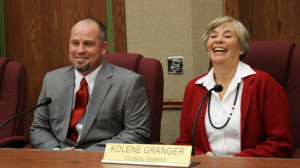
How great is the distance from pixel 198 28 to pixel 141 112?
118 cm

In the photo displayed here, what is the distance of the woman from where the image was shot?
8.01ft

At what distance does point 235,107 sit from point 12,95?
1.47 metres

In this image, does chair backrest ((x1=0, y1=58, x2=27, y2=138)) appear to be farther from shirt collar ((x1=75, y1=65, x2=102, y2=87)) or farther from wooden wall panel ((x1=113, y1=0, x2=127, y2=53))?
wooden wall panel ((x1=113, y1=0, x2=127, y2=53))

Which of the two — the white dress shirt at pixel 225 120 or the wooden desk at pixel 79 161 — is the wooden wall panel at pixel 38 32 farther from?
the wooden desk at pixel 79 161

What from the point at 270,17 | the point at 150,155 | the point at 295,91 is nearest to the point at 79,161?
the point at 150,155

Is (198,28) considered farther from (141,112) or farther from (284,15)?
(141,112)

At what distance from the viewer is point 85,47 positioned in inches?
113

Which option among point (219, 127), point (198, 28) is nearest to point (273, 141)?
point (219, 127)

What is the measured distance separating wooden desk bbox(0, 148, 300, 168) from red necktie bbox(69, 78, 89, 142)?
2.25 feet

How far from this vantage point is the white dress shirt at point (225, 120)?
2500 millimetres

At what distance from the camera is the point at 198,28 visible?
3734 mm

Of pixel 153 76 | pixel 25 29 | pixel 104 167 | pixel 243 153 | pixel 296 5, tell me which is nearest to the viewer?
pixel 104 167

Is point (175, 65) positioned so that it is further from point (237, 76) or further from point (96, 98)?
point (237, 76)

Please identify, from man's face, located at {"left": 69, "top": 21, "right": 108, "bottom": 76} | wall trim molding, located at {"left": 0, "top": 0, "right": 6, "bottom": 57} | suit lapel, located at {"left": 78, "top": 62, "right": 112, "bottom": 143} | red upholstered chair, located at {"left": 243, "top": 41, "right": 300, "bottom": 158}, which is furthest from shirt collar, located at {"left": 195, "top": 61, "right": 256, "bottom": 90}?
wall trim molding, located at {"left": 0, "top": 0, "right": 6, "bottom": 57}
